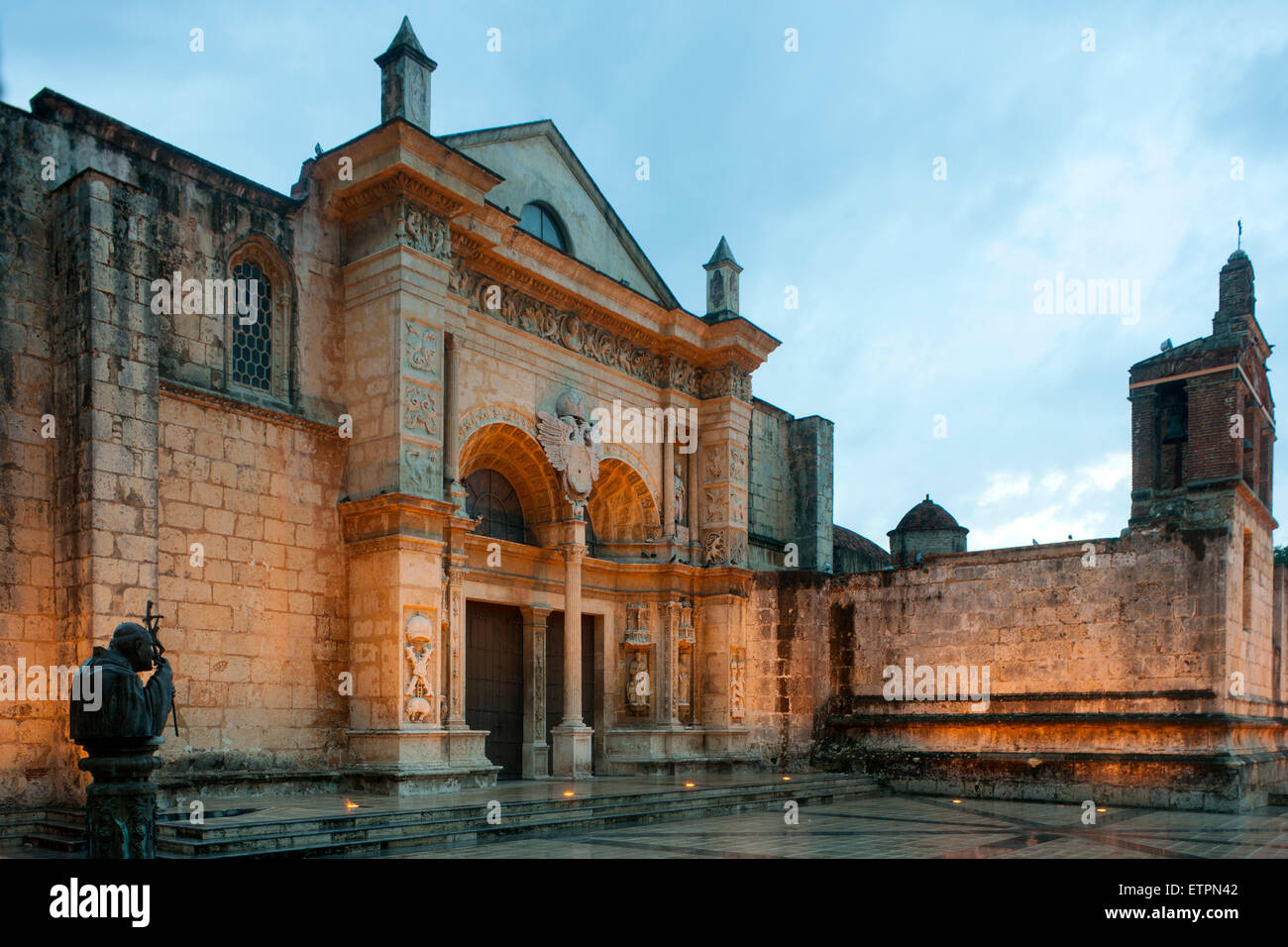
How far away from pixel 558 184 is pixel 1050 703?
11940mm

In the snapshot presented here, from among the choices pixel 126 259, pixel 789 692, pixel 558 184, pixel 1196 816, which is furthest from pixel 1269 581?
pixel 126 259

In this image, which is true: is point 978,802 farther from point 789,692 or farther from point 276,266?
point 276,266

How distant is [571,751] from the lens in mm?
17797

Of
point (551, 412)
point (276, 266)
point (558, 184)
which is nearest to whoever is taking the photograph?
point (276, 266)

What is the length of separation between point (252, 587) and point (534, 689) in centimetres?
577

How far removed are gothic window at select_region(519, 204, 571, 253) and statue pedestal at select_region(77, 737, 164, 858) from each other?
1263 cm

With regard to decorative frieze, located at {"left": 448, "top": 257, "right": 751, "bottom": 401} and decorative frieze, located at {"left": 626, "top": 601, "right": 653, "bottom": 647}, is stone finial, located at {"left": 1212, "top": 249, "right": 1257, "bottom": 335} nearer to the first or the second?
decorative frieze, located at {"left": 448, "top": 257, "right": 751, "bottom": 401}

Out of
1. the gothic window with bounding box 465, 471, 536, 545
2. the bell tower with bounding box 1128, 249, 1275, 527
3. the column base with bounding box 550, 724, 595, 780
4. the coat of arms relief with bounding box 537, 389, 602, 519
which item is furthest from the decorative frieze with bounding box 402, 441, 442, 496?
the bell tower with bounding box 1128, 249, 1275, 527

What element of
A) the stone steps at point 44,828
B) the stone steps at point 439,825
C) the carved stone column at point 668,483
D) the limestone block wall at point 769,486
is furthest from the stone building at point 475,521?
the stone steps at point 439,825

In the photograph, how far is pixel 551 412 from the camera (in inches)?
716

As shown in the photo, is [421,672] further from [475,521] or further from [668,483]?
[668,483]

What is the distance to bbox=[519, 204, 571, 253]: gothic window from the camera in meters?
19.0

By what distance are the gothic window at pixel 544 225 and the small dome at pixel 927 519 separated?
59.6ft

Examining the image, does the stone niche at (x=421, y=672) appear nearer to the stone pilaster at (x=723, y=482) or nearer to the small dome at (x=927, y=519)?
the stone pilaster at (x=723, y=482)
